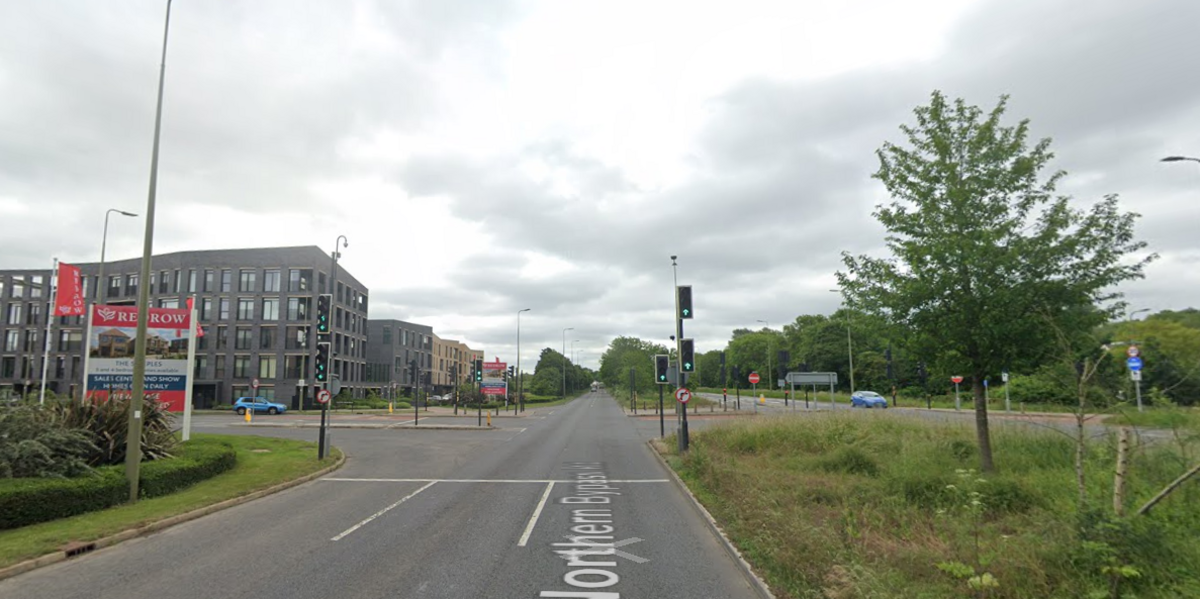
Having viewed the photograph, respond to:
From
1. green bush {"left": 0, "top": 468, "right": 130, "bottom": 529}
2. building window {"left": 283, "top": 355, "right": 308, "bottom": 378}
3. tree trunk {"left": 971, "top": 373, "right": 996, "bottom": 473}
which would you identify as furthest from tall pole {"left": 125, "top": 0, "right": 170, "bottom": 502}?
building window {"left": 283, "top": 355, "right": 308, "bottom": 378}

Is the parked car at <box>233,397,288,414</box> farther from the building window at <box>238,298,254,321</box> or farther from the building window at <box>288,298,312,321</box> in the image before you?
the building window at <box>238,298,254,321</box>

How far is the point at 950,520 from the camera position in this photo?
8016 mm

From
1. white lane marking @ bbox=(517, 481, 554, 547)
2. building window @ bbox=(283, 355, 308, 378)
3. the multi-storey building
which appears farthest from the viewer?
the multi-storey building

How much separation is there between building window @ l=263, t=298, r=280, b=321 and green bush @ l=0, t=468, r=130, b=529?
58.4m

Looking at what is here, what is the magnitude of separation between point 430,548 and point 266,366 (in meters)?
64.3

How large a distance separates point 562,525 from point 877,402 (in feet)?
145

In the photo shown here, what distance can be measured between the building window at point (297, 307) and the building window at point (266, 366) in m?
4.64

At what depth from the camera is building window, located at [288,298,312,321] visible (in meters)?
64.0

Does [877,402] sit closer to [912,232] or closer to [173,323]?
[912,232]

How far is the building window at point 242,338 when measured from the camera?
6444 centimetres

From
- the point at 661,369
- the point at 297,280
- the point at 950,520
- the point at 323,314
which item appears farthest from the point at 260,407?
the point at 950,520

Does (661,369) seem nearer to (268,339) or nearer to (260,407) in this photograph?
(260,407)

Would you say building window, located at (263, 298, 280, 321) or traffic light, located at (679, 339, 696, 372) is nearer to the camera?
traffic light, located at (679, 339, 696, 372)

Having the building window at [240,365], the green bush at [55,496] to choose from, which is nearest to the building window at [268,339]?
the building window at [240,365]
